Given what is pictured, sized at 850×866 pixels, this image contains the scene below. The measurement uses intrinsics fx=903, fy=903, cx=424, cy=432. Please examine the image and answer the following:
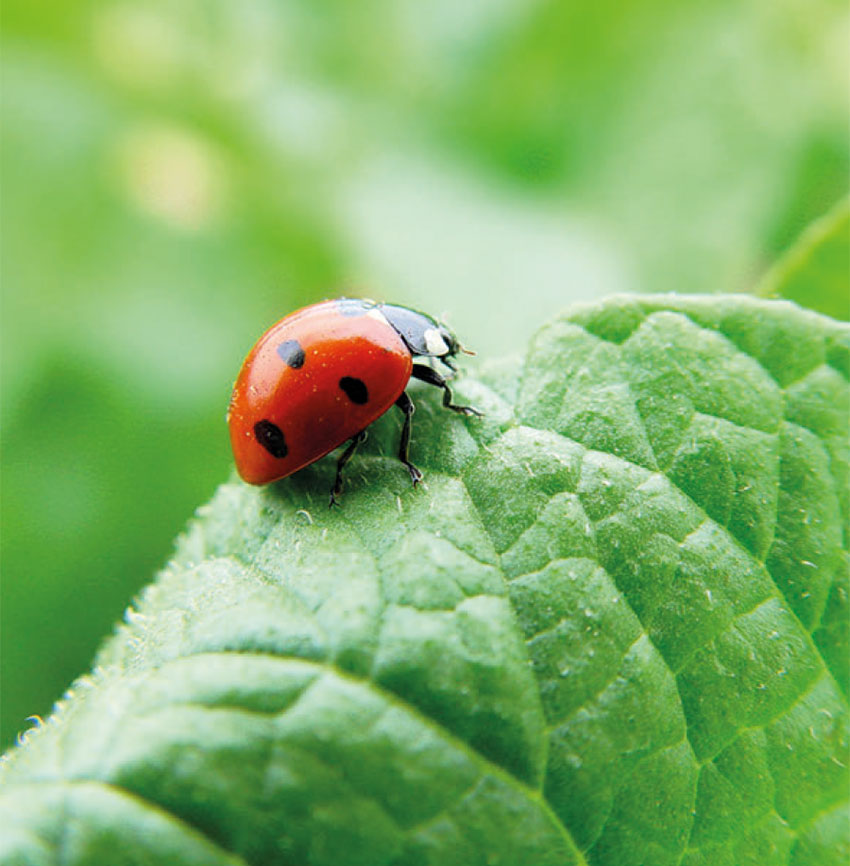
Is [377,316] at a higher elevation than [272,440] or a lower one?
higher

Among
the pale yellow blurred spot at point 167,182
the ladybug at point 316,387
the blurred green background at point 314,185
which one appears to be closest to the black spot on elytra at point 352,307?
the ladybug at point 316,387

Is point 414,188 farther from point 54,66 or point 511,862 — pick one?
point 511,862

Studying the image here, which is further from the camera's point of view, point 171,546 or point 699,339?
point 171,546

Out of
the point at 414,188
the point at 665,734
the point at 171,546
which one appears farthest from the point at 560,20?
the point at 665,734

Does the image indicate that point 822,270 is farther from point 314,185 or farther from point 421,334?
point 314,185

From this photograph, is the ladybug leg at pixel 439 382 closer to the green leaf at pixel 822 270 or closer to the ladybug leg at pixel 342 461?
the ladybug leg at pixel 342 461

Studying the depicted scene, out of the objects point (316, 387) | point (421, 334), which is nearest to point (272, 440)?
point (316, 387)
